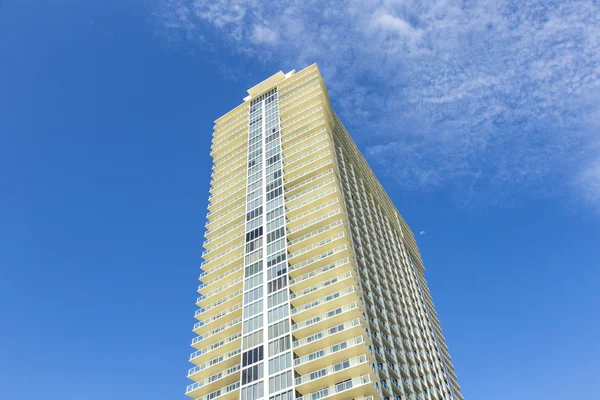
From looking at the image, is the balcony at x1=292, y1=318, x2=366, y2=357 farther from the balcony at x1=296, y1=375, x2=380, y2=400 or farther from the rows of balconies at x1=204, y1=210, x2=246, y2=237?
the rows of balconies at x1=204, y1=210, x2=246, y2=237

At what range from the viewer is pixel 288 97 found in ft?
319

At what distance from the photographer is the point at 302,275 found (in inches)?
2584

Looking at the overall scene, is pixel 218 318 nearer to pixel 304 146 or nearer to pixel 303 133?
pixel 304 146

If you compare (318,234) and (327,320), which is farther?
(318,234)

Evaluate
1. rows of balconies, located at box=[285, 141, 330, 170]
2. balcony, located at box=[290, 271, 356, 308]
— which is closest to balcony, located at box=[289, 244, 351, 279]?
balcony, located at box=[290, 271, 356, 308]

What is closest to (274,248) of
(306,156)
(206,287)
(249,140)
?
(206,287)

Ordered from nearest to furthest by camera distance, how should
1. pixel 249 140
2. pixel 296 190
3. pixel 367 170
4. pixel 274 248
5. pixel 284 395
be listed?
pixel 284 395 < pixel 274 248 < pixel 296 190 < pixel 249 140 < pixel 367 170

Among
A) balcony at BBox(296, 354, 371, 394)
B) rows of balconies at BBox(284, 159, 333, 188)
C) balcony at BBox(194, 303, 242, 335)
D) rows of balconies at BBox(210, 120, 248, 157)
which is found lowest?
balcony at BBox(296, 354, 371, 394)

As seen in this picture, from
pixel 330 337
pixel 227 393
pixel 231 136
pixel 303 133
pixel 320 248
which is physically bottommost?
pixel 227 393

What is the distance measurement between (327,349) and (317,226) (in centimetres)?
1927

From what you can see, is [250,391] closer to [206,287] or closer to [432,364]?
[206,287]

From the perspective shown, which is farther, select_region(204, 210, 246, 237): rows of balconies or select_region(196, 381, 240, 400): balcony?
select_region(204, 210, 246, 237): rows of balconies

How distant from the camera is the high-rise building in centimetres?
5650

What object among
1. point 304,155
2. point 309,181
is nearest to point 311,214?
point 309,181
